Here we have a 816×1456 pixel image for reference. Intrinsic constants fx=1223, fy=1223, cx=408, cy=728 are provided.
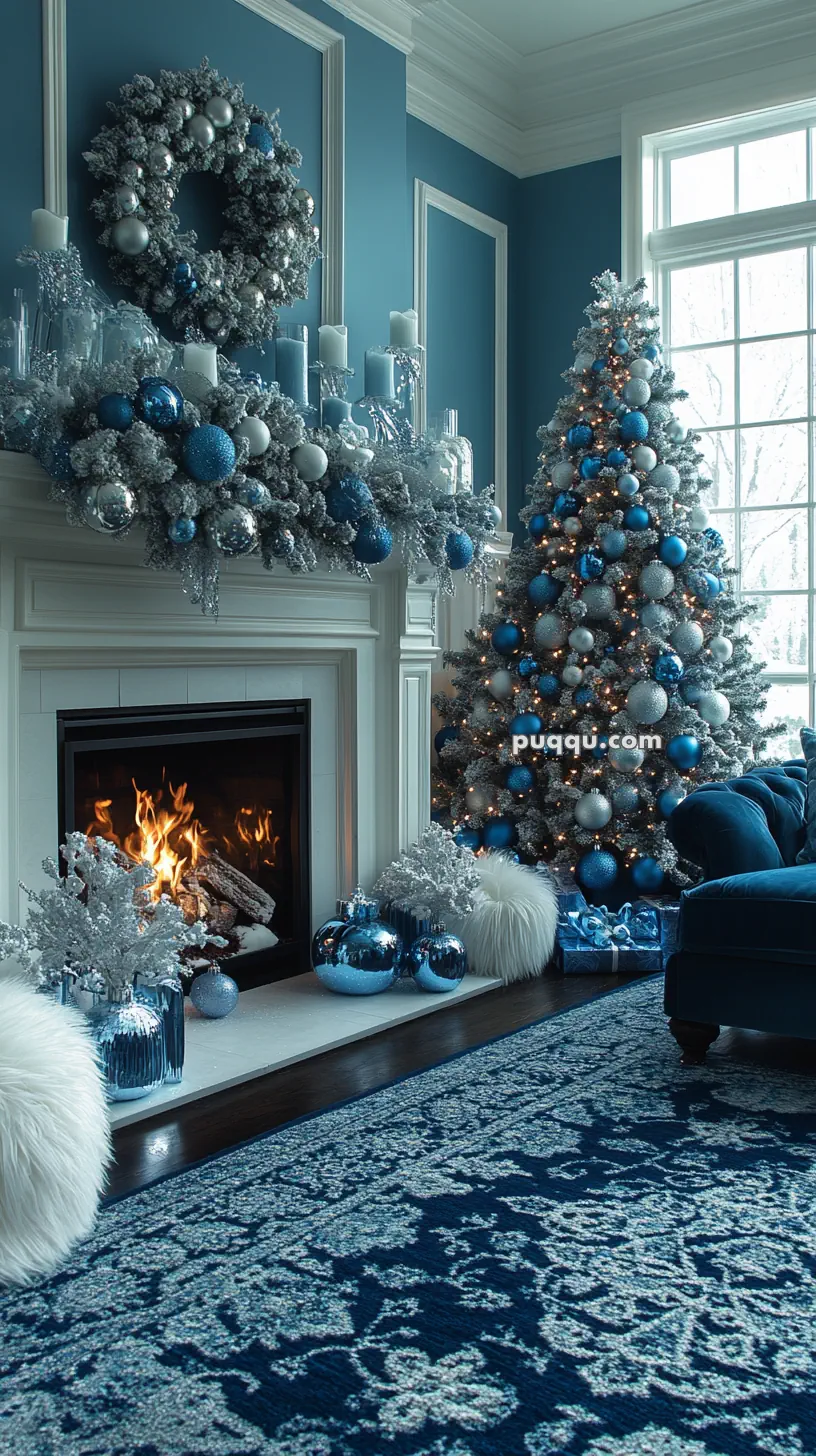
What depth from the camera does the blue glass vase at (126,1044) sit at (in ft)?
8.84

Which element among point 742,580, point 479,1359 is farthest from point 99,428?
point 742,580

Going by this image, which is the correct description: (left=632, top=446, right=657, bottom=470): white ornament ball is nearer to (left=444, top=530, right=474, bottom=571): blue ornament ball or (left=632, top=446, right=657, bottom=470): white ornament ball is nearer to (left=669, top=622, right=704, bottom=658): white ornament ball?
(left=669, top=622, right=704, bottom=658): white ornament ball

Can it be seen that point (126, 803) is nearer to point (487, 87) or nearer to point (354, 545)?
point (354, 545)

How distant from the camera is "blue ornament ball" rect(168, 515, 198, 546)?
110 inches

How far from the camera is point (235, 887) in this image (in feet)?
12.6

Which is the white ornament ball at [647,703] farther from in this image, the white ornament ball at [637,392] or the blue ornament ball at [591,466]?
the white ornament ball at [637,392]

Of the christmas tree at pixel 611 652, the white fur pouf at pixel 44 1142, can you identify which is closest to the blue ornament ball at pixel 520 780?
the christmas tree at pixel 611 652

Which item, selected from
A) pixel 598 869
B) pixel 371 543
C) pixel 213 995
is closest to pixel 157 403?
pixel 371 543

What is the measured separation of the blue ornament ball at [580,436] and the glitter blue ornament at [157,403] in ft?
6.92

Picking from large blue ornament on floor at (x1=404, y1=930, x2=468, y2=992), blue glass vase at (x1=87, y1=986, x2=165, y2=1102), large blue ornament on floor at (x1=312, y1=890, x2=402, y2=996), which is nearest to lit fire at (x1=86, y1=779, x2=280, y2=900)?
large blue ornament on floor at (x1=312, y1=890, x2=402, y2=996)

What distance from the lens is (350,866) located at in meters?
4.07

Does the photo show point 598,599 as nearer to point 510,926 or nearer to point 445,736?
point 445,736

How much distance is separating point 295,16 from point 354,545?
5.76 feet

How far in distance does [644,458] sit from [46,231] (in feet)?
7.49
